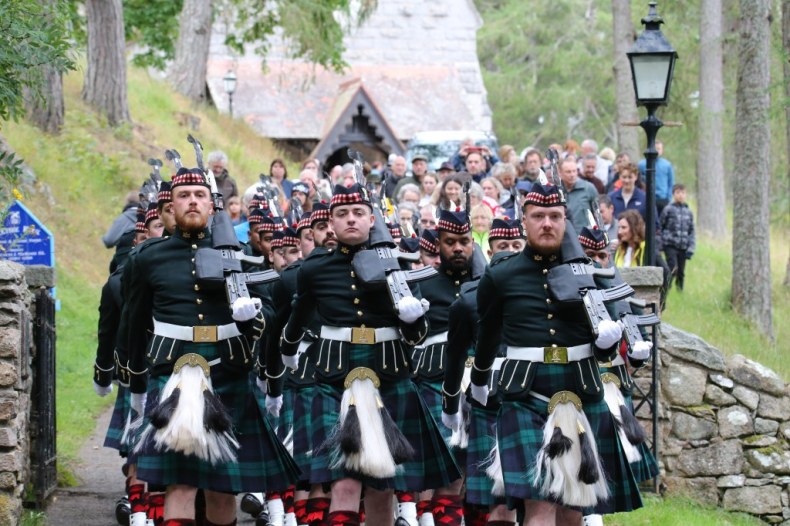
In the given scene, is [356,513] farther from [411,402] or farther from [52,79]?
[52,79]

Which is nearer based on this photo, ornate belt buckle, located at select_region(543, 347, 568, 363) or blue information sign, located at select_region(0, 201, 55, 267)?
ornate belt buckle, located at select_region(543, 347, 568, 363)

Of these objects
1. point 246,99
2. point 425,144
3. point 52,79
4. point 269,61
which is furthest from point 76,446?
point 269,61

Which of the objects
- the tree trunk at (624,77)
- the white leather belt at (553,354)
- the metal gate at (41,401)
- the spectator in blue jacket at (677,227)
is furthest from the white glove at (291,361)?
the tree trunk at (624,77)

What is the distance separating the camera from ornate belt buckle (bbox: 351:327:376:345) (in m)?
8.09

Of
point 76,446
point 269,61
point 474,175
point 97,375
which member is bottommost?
point 76,446

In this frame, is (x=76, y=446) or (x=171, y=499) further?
(x=76, y=446)

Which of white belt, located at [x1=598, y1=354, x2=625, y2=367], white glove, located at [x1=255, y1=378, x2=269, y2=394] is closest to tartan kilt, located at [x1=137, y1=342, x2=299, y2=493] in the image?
white glove, located at [x1=255, y1=378, x2=269, y2=394]

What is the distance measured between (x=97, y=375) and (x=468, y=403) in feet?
8.23

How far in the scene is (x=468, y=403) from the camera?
8.81 meters

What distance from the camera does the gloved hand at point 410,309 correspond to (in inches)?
306

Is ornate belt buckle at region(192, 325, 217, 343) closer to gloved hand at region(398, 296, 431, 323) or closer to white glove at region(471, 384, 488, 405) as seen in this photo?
gloved hand at region(398, 296, 431, 323)

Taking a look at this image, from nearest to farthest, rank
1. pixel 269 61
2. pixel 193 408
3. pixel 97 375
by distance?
pixel 193 408 → pixel 97 375 → pixel 269 61

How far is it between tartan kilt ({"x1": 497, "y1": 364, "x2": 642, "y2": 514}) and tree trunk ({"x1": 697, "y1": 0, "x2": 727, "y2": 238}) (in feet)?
65.5

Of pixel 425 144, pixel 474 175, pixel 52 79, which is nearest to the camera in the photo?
pixel 474 175
